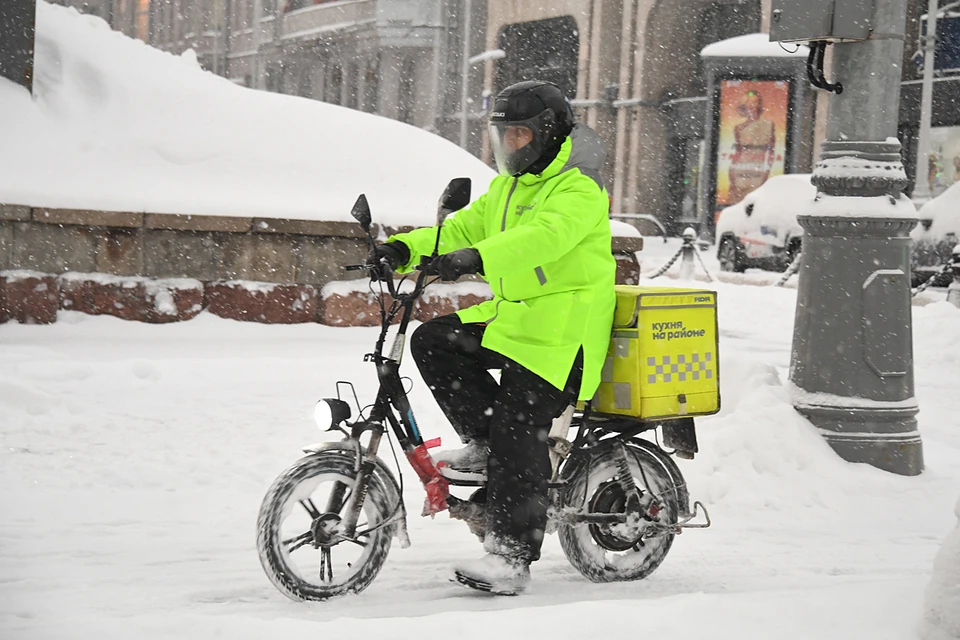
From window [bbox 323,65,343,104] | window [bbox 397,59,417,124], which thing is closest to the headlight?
window [bbox 397,59,417,124]

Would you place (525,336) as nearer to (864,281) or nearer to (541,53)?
(864,281)

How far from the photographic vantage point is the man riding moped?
13.4 feet

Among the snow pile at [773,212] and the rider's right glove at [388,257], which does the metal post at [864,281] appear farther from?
the snow pile at [773,212]

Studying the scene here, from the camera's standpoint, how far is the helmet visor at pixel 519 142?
161 inches

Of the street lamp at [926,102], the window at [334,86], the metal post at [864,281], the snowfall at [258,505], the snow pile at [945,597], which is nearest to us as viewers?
the snow pile at [945,597]

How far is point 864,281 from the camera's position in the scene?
6398mm

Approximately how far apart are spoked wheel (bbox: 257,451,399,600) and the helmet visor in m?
1.14

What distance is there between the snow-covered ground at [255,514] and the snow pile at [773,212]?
39.1 feet

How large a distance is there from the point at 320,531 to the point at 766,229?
17472 mm

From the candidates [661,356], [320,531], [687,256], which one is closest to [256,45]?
[687,256]

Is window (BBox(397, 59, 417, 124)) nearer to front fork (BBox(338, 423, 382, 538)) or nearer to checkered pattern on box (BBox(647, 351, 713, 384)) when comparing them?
checkered pattern on box (BBox(647, 351, 713, 384))

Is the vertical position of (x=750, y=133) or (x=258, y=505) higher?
(x=750, y=133)

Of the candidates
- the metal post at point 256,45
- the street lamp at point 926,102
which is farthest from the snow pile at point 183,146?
the metal post at point 256,45

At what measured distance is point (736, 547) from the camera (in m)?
5.18
